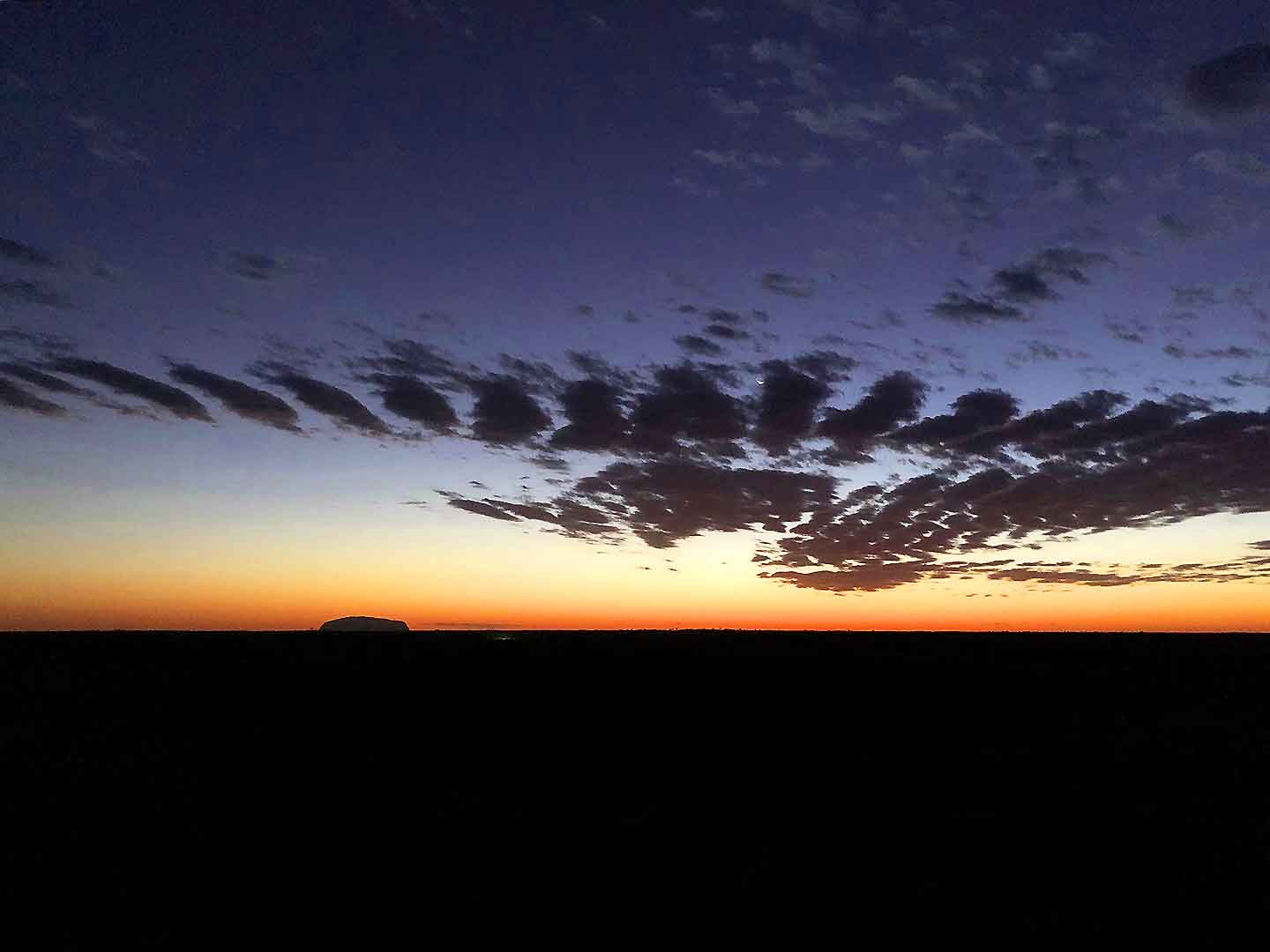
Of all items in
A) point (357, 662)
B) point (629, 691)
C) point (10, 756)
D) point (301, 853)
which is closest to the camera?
point (301, 853)

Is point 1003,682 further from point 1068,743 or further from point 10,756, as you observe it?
point 10,756

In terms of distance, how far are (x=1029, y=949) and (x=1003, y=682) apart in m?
37.1

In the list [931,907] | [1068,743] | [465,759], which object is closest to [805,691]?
[1068,743]

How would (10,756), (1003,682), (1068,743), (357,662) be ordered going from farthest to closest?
(357,662)
(1003,682)
(1068,743)
(10,756)

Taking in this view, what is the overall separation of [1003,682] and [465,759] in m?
34.6

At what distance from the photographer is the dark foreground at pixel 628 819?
1047 centimetres

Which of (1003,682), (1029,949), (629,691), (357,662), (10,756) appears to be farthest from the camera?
(357,662)

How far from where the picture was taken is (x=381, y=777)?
57.5ft

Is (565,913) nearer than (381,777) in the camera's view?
Yes

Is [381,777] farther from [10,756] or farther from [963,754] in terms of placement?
[963,754]

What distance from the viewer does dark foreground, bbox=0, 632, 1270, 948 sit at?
1047 centimetres

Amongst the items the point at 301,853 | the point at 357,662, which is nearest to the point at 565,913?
A: the point at 301,853

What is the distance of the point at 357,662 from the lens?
51.8 metres

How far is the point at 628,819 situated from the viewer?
14.5 m
